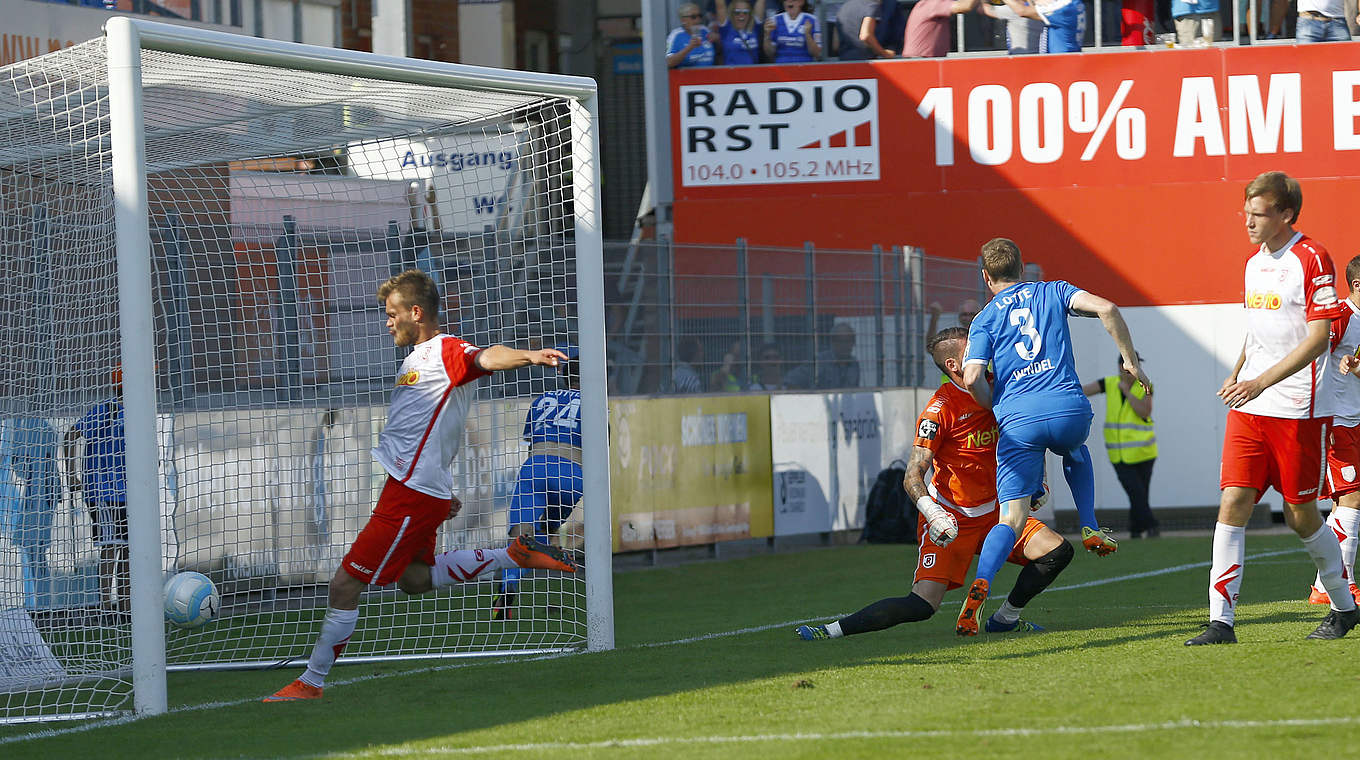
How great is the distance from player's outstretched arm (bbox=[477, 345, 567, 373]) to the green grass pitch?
1282 millimetres

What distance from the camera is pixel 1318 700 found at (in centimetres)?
531

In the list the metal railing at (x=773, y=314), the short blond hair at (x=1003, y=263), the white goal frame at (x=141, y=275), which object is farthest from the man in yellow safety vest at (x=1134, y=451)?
the white goal frame at (x=141, y=275)

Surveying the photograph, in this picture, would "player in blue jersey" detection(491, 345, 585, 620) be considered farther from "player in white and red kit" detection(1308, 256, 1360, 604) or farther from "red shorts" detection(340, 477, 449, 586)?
"player in white and red kit" detection(1308, 256, 1360, 604)

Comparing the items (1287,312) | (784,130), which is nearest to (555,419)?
(1287,312)

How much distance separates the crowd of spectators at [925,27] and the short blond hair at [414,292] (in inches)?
505

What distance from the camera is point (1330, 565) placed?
6.71m

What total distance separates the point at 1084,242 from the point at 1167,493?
9.79ft

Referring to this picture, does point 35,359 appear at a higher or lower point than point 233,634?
higher

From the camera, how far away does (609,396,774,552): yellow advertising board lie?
539 inches

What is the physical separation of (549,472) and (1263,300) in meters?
4.30

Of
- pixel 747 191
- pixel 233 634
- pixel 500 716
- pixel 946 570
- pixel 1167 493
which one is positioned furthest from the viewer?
pixel 747 191

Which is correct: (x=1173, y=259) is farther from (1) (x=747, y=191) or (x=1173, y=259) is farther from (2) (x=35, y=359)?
(2) (x=35, y=359)

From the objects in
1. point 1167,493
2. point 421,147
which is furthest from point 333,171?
point 1167,493

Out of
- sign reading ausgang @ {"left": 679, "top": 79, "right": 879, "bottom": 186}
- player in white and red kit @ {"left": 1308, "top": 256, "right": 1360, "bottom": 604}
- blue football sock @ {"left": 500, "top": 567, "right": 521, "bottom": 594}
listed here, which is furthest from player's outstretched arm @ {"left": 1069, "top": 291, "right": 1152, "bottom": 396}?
sign reading ausgang @ {"left": 679, "top": 79, "right": 879, "bottom": 186}
